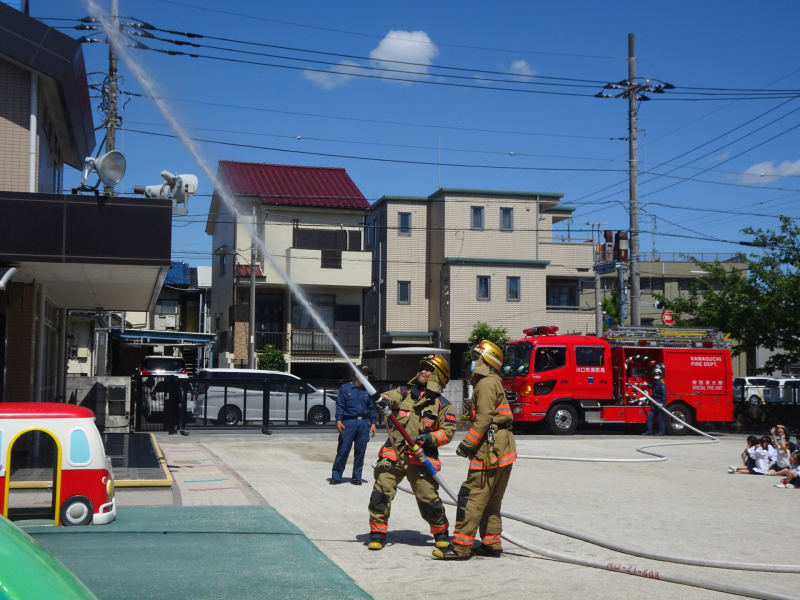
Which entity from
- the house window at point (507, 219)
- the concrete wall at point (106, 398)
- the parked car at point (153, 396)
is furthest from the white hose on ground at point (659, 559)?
the house window at point (507, 219)

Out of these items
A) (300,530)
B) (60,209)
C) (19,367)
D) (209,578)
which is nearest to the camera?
(209,578)

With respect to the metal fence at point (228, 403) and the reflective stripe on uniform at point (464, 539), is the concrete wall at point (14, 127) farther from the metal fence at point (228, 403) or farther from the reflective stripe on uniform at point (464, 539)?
the reflective stripe on uniform at point (464, 539)

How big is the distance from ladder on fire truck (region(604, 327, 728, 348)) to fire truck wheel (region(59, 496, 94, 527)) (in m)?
18.6

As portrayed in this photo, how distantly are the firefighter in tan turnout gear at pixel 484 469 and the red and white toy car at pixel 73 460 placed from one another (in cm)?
369

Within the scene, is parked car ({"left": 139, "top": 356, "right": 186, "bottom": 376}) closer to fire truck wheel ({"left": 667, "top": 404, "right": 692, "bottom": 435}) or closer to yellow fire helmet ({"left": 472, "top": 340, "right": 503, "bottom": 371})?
fire truck wheel ({"left": 667, "top": 404, "right": 692, "bottom": 435})

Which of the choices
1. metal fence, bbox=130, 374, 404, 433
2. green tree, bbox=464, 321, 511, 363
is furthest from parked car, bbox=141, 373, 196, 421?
green tree, bbox=464, 321, 511, 363

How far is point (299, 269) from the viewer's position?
36.9m

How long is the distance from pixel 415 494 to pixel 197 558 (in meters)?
2.05

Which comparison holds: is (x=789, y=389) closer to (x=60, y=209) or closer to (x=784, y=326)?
(x=784, y=326)

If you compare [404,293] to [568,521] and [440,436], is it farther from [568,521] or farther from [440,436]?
[440,436]

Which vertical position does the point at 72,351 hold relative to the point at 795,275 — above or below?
below

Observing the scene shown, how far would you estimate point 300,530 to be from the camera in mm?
8688

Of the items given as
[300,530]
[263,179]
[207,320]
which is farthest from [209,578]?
[207,320]

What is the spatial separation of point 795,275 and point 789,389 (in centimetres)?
1257
